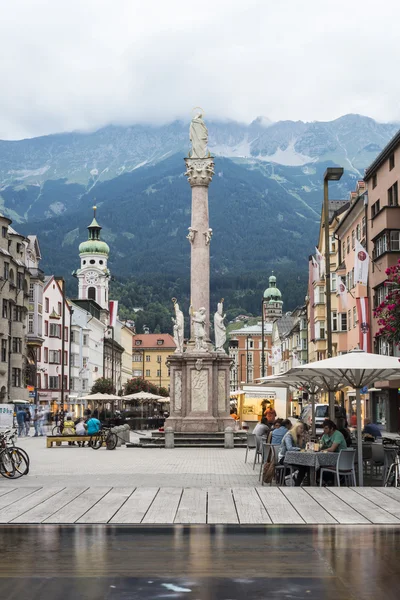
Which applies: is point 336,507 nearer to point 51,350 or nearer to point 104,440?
point 104,440

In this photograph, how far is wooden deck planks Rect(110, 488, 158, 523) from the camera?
13.1 meters

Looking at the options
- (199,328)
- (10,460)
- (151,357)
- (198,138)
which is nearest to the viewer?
(10,460)

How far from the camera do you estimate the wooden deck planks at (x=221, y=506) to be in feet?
42.8

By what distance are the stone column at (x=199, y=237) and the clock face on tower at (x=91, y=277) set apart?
116791mm

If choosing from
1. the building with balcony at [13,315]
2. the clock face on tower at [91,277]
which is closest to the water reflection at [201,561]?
the building with balcony at [13,315]

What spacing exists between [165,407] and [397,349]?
87.9 metres

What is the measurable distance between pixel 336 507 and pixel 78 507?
163 inches

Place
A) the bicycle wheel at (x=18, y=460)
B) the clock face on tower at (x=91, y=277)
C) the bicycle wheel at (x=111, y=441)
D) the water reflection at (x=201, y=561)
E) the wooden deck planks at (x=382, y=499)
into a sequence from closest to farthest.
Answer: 1. the water reflection at (x=201, y=561)
2. the wooden deck planks at (x=382, y=499)
3. the bicycle wheel at (x=18, y=460)
4. the bicycle wheel at (x=111, y=441)
5. the clock face on tower at (x=91, y=277)

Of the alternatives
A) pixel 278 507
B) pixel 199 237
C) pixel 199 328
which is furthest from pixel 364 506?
pixel 199 237

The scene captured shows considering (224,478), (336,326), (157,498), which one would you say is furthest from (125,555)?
(336,326)

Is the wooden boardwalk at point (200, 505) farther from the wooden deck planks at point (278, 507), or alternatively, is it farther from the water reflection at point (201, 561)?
the water reflection at point (201, 561)

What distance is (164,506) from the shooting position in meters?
14.5

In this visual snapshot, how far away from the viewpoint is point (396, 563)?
9617mm

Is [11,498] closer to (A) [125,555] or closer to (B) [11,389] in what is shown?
(A) [125,555]
